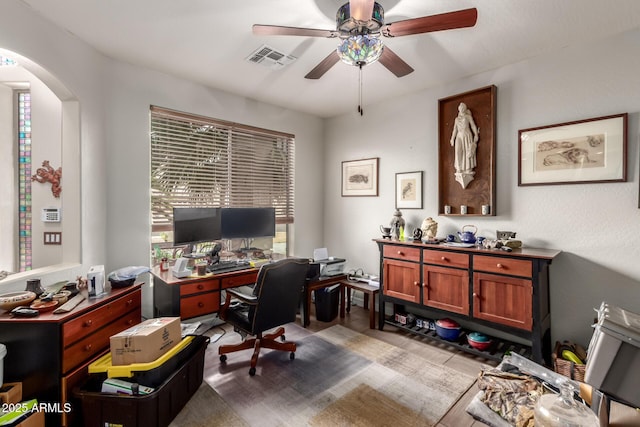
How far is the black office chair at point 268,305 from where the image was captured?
Result: 2.38 m

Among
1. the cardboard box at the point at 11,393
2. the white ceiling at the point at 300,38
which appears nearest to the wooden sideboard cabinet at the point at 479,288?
the white ceiling at the point at 300,38

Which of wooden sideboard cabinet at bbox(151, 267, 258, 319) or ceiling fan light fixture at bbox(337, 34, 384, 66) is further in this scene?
wooden sideboard cabinet at bbox(151, 267, 258, 319)

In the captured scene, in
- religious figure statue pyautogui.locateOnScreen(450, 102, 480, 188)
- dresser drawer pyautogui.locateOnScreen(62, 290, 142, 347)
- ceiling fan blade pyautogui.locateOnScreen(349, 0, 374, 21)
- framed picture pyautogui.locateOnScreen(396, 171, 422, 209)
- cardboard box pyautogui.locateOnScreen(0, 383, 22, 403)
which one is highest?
ceiling fan blade pyautogui.locateOnScreen(349, 0, 374, 21)

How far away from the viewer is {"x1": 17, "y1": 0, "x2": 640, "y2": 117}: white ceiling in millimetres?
2021

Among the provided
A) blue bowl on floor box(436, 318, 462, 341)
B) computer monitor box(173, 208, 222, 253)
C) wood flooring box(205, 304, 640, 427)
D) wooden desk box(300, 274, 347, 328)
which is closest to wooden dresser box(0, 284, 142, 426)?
wood flooring box(205, 304, 640, 427)

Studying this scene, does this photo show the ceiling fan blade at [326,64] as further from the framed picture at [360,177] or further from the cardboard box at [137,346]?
the cardboard box at [137,346]

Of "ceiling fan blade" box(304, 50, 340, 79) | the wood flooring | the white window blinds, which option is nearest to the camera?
the wood flooring

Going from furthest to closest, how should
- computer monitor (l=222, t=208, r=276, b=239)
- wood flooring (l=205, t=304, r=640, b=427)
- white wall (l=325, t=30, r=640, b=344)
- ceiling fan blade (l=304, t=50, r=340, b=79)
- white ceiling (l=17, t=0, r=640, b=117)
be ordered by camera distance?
computer monitor (l=222, t=208, r=276, b=239) → white wall (l=325, t=30, r=640, b=344) → ceiling fan blade (l=304, t=50, r=340, b=79) → white ceiling (l=17, t=0, r=640, b=117) → wood flooring (l=205, t=304, r=640, b=427)

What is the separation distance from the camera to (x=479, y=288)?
8.70ft

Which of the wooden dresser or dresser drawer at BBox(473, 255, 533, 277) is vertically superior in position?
dresser drawer at BBox(473, 255, 533, 277)

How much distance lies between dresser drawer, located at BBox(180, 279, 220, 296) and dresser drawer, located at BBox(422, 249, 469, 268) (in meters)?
2.05

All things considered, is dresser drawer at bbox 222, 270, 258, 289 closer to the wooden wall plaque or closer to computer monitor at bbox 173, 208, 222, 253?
computer monitor at bbox 173, 208, 222, 253

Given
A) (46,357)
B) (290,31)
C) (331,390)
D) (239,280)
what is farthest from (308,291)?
(290,31)

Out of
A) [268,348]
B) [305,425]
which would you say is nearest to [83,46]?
[268,348]
